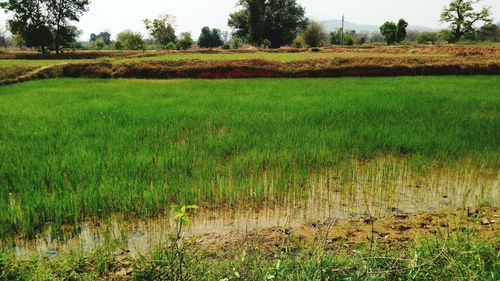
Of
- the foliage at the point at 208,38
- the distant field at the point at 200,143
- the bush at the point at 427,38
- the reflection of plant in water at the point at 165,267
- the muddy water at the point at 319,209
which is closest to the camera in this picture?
the reflection of plant in water at the point at 165,267

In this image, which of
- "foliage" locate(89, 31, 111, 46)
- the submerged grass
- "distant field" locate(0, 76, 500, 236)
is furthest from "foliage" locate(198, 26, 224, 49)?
the submerged grass

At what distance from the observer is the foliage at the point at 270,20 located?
4303cm

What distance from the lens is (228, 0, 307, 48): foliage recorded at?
4303cm

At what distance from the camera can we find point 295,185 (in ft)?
14.6

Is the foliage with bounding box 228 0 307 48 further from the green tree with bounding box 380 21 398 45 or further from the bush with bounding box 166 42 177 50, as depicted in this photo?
the green tree with bounding box 380 21 398 45

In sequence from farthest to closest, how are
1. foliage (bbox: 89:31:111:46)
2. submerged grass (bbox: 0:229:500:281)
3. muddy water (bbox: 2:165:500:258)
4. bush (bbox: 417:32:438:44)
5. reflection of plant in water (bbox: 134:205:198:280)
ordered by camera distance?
1. foliage (bbox: 89:31:111:46)
2. bush (bbox: 417:32:438:44)
3. muddy water (bbox: 2:165:500:258)
4. reflection of plant in water (bbox: 134:205:198:280)
5. submerged grass (bbox: 0:229:500:281)

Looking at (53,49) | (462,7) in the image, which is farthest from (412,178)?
(462,7)

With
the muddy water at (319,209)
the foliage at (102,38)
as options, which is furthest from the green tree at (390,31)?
the foliage at (102,38)

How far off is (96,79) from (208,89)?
6.08 metres

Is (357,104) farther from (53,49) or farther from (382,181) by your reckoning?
(53,49)

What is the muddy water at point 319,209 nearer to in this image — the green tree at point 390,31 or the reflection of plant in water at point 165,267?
the reflection of plant in water at point 165,267

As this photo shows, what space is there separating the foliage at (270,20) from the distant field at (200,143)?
3482 centimetres

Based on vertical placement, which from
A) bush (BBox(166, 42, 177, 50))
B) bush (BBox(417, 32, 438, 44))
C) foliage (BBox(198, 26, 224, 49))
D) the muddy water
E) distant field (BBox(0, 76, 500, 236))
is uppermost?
foliage (BBox(198, 26, 224, 49))

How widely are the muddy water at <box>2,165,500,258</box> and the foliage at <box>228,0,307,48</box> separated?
4027 cm
